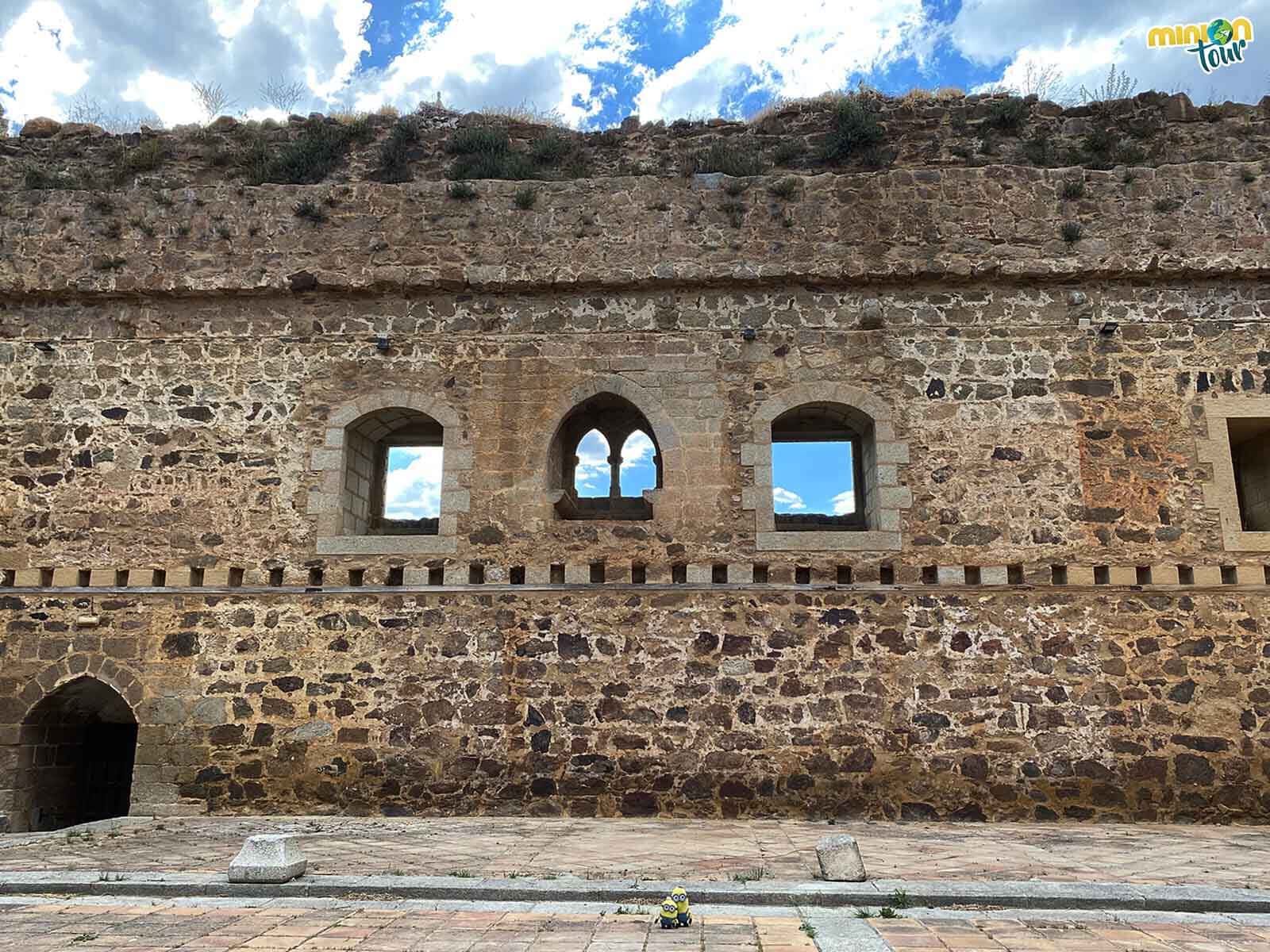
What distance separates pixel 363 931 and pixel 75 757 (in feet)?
21.0

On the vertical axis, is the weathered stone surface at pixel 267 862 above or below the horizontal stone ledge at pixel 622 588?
below

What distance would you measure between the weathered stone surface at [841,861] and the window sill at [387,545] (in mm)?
4508

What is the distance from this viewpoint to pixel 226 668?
26.8 ft

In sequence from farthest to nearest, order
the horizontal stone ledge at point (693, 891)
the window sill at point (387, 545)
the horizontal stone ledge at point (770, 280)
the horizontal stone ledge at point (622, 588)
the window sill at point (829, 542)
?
the horizontal stone ledge at point (770, 280)
the window sill at point (387, 545)
the window sill at point (829, 542)
the horizontal stone ledge at point (622, 588)
the horizontal stone ledge at point (693, 891)

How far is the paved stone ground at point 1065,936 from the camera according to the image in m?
3.72

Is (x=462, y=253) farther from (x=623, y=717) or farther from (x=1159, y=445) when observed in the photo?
(x=1159, y=445)

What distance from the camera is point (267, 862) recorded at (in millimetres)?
4789

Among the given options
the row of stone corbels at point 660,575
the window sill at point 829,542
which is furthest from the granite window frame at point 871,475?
the row of stone corbels at point 660,575

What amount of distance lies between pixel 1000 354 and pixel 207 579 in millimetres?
7457

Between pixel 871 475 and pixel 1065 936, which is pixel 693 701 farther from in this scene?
pixel 1065 936

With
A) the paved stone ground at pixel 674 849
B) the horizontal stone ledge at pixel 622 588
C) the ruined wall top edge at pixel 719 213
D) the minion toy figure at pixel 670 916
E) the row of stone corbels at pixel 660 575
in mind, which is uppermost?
the ruined wall top edge at pixel 719 213

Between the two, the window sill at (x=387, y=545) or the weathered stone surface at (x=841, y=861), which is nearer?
the weathered stone surface at (x=841, y=861)

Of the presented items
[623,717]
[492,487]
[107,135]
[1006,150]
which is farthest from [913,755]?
[107,135]

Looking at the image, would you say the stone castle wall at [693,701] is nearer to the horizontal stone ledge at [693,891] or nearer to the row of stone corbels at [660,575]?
the row of stone corbels at [660,575]
